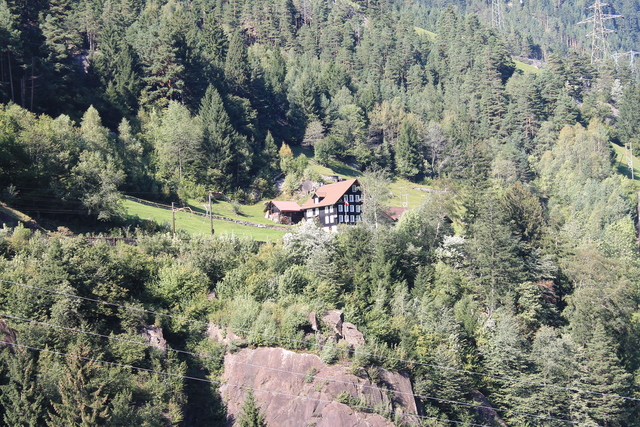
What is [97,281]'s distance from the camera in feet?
128

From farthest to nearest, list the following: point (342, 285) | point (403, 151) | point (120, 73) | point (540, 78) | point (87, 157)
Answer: point (540, 78) < point (403, 151) < point (120, 73) < point (87, 157) < point (342, 285)

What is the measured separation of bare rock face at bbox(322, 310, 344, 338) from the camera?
42.1 metres

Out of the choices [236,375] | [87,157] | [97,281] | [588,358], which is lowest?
[588,358]

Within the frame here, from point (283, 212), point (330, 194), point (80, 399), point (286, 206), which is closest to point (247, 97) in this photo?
point (286, 206)

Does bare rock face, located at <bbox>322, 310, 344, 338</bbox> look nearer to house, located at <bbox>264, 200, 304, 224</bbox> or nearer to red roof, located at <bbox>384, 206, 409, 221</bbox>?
red roof, located at <bbox>384, 206, 409, 221</bbox>

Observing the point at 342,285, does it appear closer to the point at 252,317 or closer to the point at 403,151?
the point at 252,317

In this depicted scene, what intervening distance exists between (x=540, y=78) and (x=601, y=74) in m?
32.6

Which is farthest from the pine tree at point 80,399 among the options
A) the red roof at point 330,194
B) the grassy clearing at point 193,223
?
the red roof at point 330,194

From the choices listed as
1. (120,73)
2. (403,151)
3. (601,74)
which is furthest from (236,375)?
(601,74)

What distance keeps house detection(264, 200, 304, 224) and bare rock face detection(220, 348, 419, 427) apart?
41333mm

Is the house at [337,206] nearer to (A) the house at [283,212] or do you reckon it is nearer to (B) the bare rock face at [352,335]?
(A) the house at [283,212]

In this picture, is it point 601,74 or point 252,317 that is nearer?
point 252,317

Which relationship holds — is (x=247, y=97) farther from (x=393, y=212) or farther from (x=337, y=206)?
(x=393, y=212)

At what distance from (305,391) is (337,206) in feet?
139
